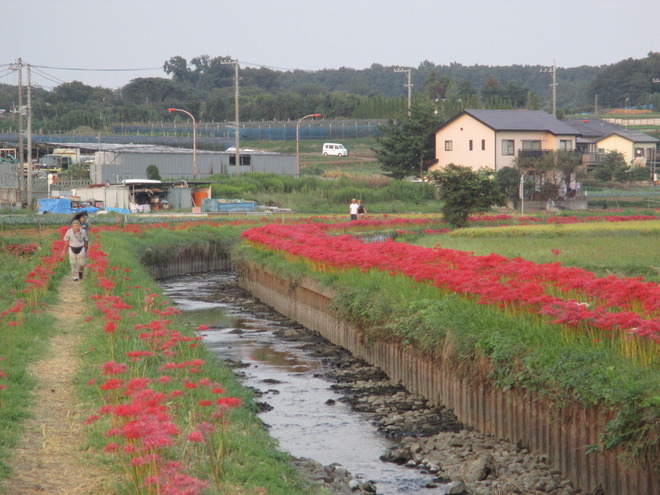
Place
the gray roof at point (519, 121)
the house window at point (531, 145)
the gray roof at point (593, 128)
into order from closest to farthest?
the gray roof at point (519, 121)
the house window at point (531, 145)
the gray roof at point (593, 128)

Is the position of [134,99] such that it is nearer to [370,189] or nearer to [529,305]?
[370,189]

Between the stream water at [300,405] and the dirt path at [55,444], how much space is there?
327 centimetres

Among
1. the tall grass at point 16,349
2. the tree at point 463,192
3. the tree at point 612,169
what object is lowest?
the tall grass at point 16,349

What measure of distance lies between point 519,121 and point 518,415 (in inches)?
2207

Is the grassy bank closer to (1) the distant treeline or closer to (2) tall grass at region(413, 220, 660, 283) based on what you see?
(2) tall grass at region(413, 220, 660, 283)

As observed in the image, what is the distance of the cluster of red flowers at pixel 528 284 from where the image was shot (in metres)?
10.8

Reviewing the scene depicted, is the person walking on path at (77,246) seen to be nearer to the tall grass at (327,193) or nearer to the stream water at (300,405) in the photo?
the stream water at (300,405)

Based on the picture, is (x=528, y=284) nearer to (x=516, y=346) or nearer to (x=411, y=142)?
(x=516, y=346)

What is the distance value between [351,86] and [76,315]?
183218mm

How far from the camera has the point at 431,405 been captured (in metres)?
14.8

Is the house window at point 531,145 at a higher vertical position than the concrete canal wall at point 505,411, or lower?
higher

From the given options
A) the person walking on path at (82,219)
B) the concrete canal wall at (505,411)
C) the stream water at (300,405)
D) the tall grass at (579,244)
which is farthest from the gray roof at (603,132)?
the person walking on path at (82,219)

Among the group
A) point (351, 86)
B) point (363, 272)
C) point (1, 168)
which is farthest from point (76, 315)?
point (351, 86)

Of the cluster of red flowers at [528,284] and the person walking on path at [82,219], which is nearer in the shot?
the cluster of red flowers at [528,284]
